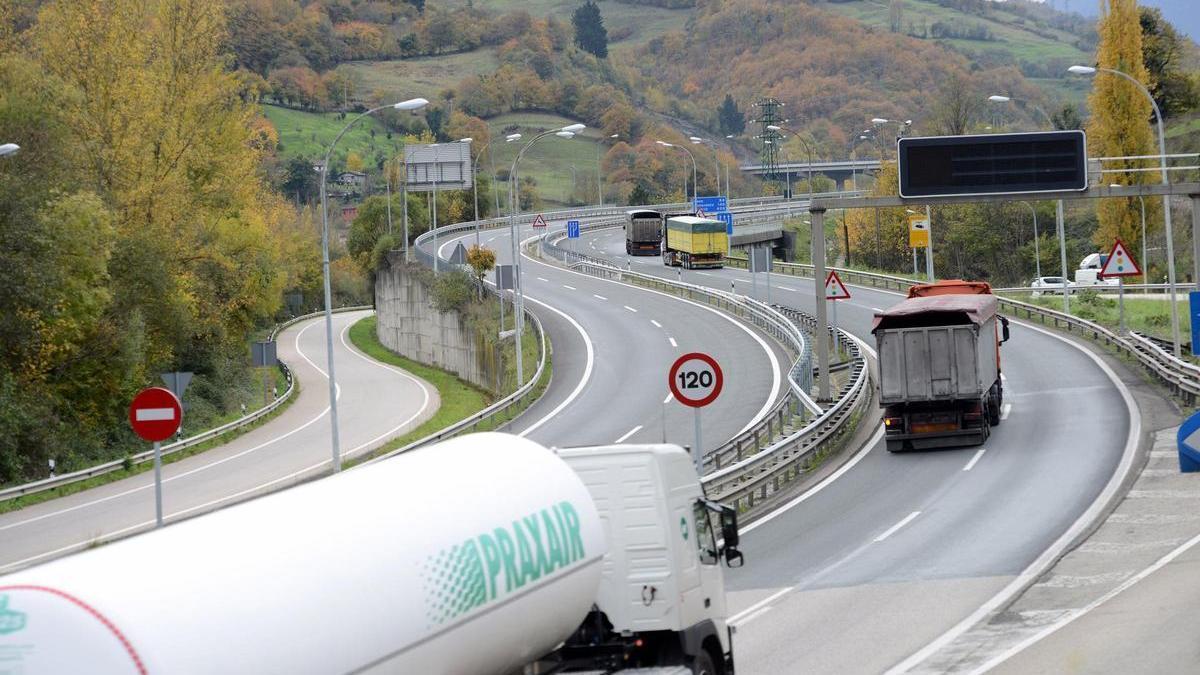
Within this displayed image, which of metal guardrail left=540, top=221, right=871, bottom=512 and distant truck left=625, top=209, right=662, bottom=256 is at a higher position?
distant truck left=625, top=209, right=662, bottom=256

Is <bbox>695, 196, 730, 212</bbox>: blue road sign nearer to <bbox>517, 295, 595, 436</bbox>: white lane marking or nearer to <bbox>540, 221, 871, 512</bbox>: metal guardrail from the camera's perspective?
<bbox>517, 295, 595, 436</bbox>: white lane marking

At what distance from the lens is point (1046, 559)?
20.4 meters

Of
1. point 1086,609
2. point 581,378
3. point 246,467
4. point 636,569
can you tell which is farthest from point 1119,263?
point 636,569

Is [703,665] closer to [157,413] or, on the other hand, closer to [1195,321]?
[157,413]

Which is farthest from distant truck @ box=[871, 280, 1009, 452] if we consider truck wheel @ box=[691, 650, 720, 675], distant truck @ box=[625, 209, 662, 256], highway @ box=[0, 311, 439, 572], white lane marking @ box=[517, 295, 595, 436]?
distant truck @ box=[625, 209, 662, 256]

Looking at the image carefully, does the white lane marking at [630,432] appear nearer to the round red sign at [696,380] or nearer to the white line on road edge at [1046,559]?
the white line on road edge at [1046,559]

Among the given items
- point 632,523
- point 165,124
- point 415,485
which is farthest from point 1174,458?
point 165,124

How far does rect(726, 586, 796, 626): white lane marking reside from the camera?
1773 cm

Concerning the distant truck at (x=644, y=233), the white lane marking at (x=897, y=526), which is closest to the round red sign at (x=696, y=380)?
the white lane marking at (x=897, y=526)

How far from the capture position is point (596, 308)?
6625cm

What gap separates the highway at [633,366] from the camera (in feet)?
137

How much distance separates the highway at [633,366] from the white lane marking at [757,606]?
10448 millimetres

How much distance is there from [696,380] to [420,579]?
44.4ft

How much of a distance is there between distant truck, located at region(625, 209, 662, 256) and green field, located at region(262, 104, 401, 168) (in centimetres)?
9156
